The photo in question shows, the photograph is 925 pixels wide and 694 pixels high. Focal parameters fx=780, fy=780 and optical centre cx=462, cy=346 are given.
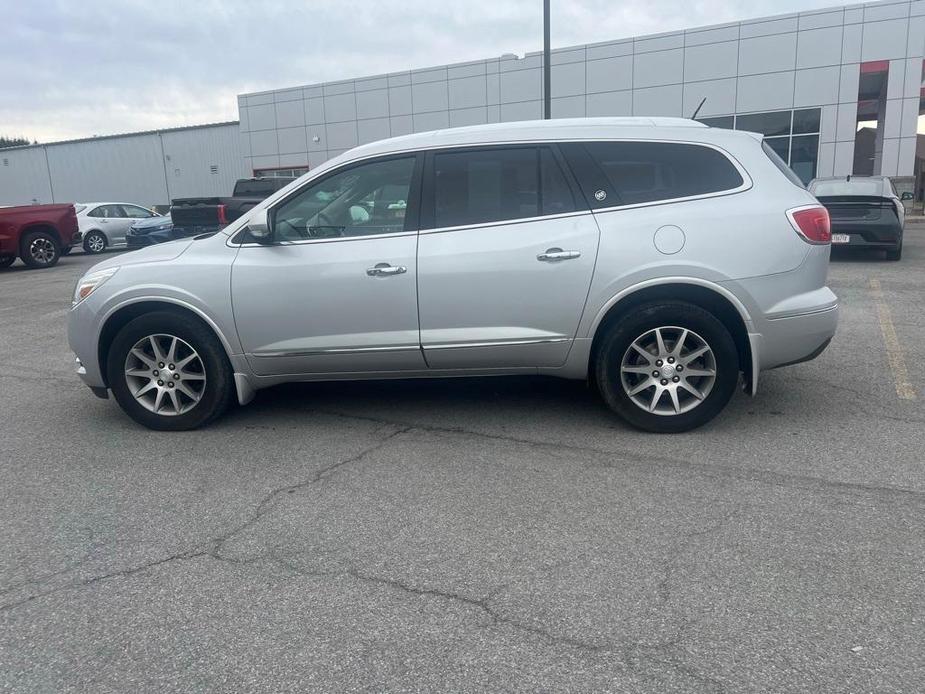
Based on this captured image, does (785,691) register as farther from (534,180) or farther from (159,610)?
(534,180)

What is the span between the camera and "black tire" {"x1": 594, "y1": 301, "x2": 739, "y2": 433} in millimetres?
4629

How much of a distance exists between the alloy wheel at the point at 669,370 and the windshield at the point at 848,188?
30.7ft

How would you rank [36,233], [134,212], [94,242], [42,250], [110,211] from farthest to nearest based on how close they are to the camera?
1. [134,212]
2. [110,211]
3. [94,242]
4. [42,250]
5. [36,233]

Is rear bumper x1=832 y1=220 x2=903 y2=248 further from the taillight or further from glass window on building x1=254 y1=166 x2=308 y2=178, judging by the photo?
glass window on building x1=254 y1=166 x2=308 y2=178

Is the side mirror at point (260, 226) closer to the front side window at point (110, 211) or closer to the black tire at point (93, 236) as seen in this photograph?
the black tire at point (93, 236)

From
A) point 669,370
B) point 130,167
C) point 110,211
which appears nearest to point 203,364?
point 669,370

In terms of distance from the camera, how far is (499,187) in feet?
15.8

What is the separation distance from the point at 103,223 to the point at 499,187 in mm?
19766

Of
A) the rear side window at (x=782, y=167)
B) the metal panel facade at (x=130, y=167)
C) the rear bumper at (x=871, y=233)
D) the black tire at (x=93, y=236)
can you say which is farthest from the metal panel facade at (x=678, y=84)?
the rear side window at (x=782, y=167)

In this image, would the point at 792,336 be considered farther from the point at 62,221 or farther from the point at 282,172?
the point at 282,172

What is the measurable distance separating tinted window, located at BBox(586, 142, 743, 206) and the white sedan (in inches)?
784

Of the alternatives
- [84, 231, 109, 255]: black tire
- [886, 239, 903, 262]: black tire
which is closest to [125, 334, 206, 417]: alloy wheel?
[886, 239, 903, 262]: black tire

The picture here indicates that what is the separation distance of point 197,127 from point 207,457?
40478 millimetres

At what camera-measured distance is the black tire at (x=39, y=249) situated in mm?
17125
